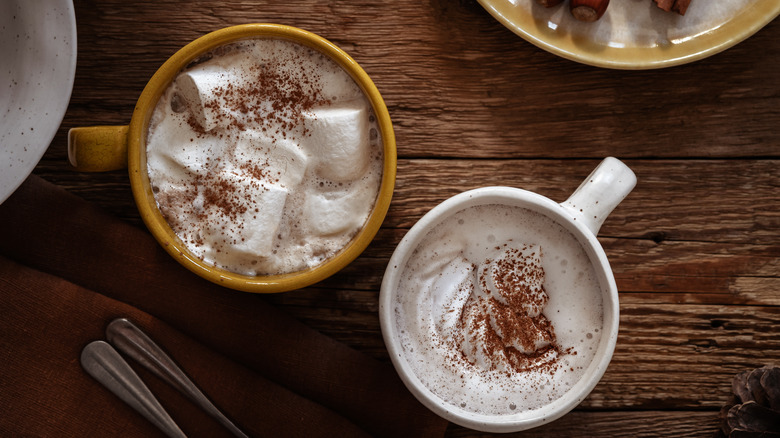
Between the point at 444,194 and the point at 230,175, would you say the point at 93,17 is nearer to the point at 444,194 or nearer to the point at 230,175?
the point at 230,175

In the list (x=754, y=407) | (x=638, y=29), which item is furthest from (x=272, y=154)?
(x=754, y=407)

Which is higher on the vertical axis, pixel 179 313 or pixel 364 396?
pixel 179 313

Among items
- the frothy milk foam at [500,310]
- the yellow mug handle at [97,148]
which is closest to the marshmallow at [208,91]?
the yellow mug handle at [97,148]

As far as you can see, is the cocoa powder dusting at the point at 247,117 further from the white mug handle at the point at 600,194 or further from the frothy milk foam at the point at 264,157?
the white mug handle at the point at 600,194

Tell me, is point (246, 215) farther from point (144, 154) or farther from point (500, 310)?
point (500, 310)

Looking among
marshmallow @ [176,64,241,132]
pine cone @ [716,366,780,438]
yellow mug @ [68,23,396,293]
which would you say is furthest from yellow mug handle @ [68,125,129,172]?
pine cone @ [716,366,780,438]

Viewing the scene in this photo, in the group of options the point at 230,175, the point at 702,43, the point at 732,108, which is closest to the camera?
the point at 230,175

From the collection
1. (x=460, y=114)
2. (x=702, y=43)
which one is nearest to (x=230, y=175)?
(x=460, y=114)

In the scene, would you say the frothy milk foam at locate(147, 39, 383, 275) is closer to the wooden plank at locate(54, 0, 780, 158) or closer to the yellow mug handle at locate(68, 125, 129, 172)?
the yellow mug handle at locate(68, 125, 129, 172)
